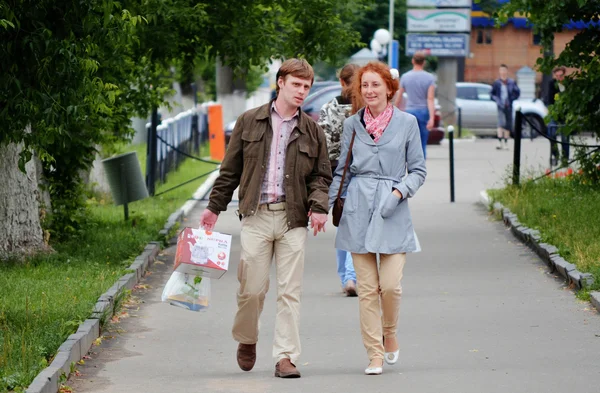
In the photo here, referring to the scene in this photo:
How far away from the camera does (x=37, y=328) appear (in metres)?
7.97

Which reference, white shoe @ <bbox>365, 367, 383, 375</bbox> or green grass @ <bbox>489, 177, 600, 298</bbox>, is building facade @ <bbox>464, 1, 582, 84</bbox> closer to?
green grass @ <bbox>489, 177, 600, 298</bbox>

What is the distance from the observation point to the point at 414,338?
846cm

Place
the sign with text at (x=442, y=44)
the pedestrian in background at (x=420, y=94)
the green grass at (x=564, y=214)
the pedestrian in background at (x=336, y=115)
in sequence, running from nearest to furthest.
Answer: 1. the pedestrian in background at (x=336, y=115)
2. the green grass at (x=564, y=214)
3. the pedestrian in background at (x=420, y=94)
4. the sign with text at (x=442, y=44)

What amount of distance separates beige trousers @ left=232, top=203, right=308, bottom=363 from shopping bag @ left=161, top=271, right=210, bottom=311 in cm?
25

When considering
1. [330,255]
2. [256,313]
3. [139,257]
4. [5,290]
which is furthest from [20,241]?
[256,313]

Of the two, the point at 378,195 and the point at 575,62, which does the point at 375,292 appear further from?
the point at 575,62

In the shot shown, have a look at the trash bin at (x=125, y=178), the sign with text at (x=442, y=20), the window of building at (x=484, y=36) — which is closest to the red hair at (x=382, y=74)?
the trash bin at (x=125, y=178)

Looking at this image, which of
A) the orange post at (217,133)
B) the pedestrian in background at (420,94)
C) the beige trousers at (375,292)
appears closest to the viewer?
the beige trousers at (375,292)

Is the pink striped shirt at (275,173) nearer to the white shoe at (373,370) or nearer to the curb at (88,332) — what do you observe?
the white shoe at (373,370)

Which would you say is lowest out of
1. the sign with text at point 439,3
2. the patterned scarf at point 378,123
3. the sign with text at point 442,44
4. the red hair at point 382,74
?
the sign with text at point 442,44

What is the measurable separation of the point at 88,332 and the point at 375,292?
194 centimetres

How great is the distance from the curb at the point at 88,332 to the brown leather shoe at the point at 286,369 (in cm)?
117

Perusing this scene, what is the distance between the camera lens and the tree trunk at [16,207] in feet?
36.6

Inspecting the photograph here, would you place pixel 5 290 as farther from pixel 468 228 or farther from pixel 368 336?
pixel 468 228
